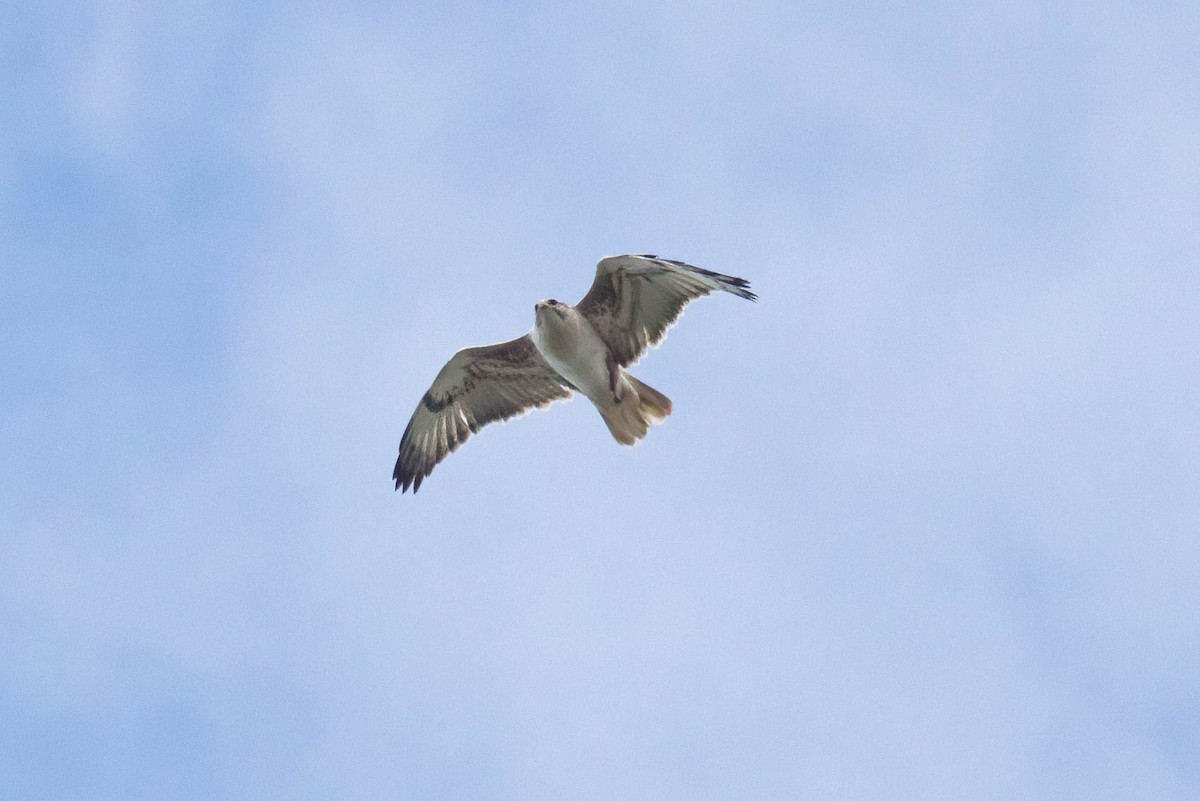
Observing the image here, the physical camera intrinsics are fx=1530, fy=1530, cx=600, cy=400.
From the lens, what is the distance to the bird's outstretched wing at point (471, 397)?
13.6 metres

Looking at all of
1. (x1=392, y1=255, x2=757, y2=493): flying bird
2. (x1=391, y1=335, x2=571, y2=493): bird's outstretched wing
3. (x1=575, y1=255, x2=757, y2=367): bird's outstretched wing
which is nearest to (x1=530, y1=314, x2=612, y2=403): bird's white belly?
(x1=392, y1=255, x2=757, y2=493): flying bird

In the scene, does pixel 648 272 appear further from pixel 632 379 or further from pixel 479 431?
pixel 479 431

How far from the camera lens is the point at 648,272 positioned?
12.4 metres

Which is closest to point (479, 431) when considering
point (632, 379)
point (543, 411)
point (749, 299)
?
point (543, 411)

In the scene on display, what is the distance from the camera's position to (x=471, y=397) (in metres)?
14.0

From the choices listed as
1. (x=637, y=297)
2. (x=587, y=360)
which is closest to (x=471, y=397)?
(x=587, y=360)

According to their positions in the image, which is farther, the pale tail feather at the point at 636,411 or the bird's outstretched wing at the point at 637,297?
the pale tail feather at the point at 636,411

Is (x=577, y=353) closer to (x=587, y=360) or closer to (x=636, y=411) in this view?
(x=587, y=360)

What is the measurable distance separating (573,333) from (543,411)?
150cm

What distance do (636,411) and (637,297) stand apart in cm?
99

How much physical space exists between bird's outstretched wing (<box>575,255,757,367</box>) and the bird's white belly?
0.16 meters

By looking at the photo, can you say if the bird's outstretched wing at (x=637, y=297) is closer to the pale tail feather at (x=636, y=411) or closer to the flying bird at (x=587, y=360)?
the flying bird at (x=587, y=360)

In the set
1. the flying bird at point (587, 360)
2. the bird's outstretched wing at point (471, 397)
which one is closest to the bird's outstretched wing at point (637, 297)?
the flying bird at point (587, 360)

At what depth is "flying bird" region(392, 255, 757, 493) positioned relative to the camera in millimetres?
12484
